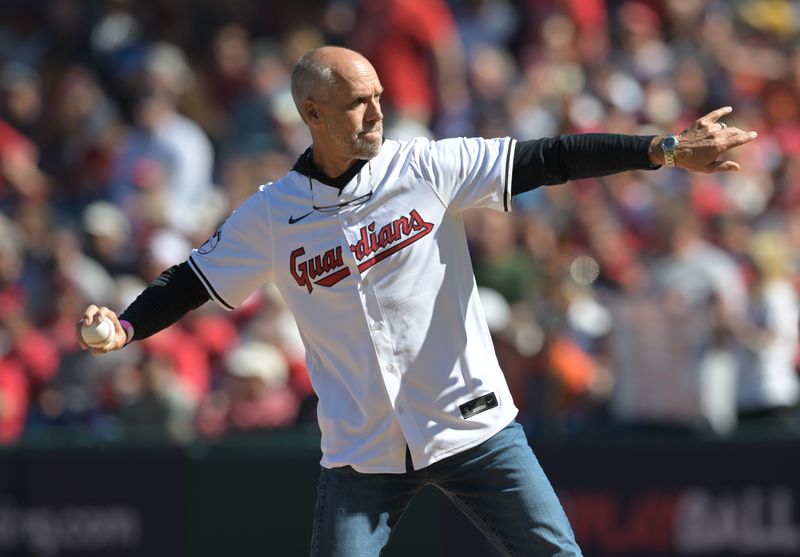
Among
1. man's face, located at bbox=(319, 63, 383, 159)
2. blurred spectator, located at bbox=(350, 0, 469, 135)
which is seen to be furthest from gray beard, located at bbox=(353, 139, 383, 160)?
blurred spectator, located at bbox=(350, 0, 469, 135)

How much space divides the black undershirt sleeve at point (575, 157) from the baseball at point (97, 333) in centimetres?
151

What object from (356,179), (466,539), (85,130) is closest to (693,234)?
(466,539)

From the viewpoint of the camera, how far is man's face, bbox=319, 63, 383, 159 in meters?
5.05

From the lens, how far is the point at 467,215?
1050cm

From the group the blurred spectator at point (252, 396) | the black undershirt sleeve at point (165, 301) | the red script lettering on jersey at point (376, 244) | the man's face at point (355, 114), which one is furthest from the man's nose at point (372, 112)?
the blurred spectator at point (252, 396)

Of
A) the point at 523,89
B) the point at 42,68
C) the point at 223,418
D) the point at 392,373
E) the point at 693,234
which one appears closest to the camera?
the point at 392,373

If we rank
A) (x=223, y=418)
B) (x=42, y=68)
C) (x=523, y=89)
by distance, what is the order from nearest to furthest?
(x=223, y=418) → (x=523, y=89) → (x=42, y=68)

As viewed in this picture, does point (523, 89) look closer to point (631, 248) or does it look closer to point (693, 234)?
point (631, 248)

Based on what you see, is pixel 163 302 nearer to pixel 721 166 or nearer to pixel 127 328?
pixel 127 328

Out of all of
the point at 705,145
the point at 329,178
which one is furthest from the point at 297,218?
the point at 705,145

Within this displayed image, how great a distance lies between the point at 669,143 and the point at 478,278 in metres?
5.31

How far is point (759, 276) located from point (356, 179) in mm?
4946

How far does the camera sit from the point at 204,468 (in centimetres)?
979

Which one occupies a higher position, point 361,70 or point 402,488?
point 361,70
